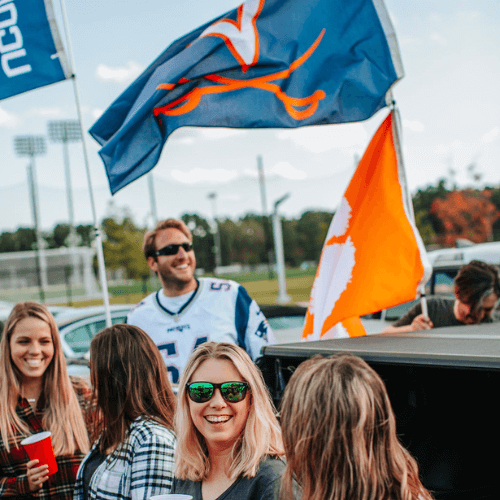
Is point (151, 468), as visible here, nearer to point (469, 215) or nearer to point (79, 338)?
point (79, 338)

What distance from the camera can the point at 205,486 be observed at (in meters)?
1.92

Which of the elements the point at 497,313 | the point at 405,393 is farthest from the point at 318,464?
the point at 497,313

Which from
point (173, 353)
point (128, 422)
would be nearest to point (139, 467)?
point (128, 422)

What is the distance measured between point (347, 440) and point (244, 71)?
3.03m

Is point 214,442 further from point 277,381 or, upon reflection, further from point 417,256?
point 417,256

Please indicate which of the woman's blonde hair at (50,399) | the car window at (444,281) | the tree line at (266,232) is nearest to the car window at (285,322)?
the car window at (444,281)

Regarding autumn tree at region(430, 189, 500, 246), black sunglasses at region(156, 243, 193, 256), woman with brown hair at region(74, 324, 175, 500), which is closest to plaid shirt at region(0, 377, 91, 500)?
woman with brown hair at region(74, 324, 175, 500)

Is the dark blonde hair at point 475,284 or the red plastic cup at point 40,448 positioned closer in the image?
the red plastic cup at point 40,448

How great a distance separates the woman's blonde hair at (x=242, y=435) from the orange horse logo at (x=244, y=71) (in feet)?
7.66

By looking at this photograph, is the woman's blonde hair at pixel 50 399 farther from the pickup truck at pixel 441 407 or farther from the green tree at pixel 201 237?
the green tree at pixel 201 237

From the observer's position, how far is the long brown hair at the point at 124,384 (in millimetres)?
2277

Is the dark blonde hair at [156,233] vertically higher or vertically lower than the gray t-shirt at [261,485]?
higher

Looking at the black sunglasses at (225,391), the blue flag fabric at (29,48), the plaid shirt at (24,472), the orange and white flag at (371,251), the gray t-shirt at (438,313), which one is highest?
the blue flag fabric at (29,48)

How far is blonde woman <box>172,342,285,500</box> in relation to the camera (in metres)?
1.88
